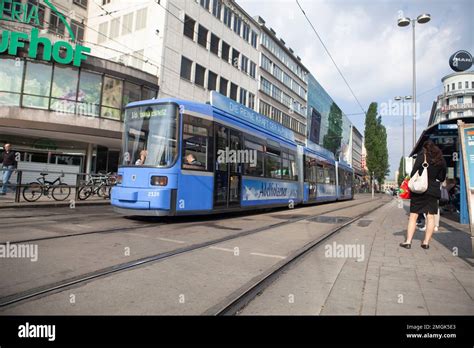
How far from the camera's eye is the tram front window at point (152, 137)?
800cm

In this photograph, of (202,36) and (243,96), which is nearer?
(202,36)

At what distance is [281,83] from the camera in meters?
46.6

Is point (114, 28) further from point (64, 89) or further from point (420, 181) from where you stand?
point (420, 181)

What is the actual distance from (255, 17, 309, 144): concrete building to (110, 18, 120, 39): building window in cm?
1730

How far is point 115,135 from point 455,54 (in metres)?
19.5

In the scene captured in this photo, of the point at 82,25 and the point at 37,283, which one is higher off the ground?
the point at 82,25

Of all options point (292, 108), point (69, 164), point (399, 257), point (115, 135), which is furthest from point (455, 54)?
point (292, 108)

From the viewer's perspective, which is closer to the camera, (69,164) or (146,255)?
(146,255)

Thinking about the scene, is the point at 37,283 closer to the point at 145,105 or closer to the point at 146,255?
the point at 146,255

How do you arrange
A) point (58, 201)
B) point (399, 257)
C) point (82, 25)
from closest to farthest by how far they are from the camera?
point (399, 257)
point (58, 201)
point (82, 25)

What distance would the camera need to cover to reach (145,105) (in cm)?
844

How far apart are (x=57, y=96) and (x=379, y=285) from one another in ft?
72.2

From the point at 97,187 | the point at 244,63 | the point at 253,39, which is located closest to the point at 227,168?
the point at 97,187
